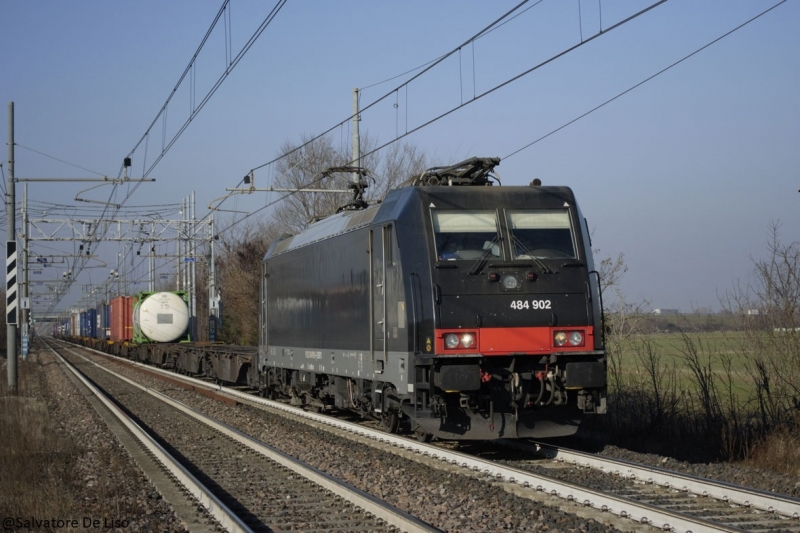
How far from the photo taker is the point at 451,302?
10.5 meters

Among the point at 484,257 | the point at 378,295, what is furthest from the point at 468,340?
the point at 378,295

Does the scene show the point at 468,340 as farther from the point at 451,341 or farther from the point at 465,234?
the point at 465,234

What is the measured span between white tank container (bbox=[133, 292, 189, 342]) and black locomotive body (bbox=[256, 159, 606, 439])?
2747 cm

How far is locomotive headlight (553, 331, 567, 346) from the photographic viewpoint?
10.6 meters

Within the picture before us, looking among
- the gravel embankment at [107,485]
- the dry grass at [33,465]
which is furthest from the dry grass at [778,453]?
the dry grass at [33,465]

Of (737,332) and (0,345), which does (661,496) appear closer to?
(737,332)

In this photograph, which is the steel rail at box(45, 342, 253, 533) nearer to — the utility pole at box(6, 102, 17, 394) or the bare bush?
the utility pole at box(6, 102, 17, 394)

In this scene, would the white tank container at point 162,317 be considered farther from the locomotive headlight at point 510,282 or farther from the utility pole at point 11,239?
the locomotive headlight at point 510,282

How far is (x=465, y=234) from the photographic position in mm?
10961

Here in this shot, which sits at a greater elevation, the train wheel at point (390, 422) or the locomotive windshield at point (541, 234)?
the locomotive windshield at point (541, 234)

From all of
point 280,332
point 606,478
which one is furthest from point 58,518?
point 280,332

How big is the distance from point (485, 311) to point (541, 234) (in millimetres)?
1364

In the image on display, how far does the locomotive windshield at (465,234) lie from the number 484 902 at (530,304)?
671mm

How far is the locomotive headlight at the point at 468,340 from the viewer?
33.9 ft
